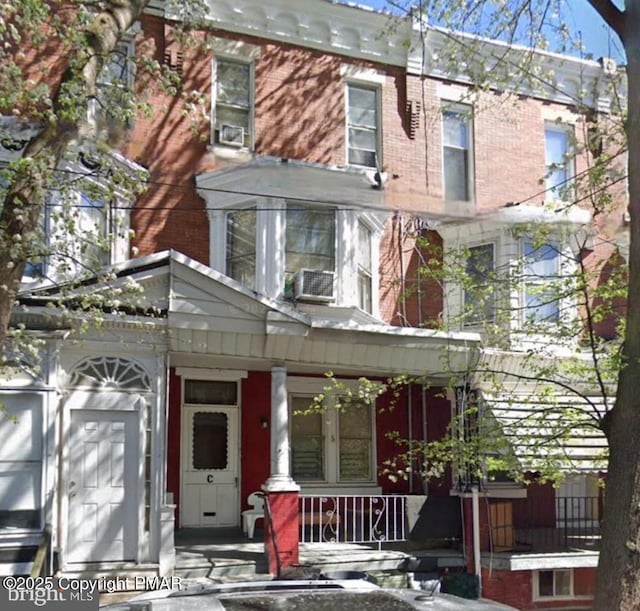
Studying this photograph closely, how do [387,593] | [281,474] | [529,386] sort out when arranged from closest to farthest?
[387,593]
[281,474]
[529,386]

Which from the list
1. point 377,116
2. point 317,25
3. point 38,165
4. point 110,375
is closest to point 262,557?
point 110,375

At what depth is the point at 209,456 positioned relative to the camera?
45.8ft

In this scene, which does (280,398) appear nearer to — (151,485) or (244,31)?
(151,485)

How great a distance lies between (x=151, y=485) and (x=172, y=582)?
1.26 metres

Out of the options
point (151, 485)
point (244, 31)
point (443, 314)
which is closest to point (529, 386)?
point (443, 314)

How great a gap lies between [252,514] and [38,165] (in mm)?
7947

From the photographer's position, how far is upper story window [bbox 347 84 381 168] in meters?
15.5

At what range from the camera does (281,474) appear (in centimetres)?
1152

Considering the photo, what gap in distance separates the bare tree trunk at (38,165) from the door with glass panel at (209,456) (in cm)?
722

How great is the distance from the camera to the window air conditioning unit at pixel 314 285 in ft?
45.3

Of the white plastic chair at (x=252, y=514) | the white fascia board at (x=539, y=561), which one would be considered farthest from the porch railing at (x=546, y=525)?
the white plastic chair at (x=252, y=514)

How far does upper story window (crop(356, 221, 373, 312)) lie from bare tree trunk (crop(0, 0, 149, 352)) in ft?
A: 25.2

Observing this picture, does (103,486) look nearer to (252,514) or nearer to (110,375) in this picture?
(110,375)

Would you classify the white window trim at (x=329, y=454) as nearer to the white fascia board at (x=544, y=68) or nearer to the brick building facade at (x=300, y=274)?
the brick building facade at (x=300, y=274)
